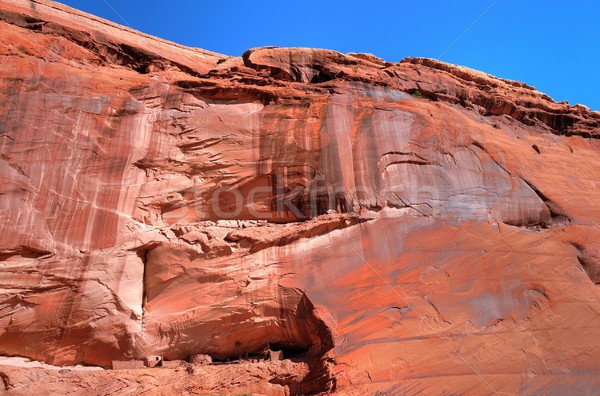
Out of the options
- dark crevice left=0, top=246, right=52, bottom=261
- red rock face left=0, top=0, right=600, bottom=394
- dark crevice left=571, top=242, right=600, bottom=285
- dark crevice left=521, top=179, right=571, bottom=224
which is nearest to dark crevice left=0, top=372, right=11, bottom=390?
red rock face left=0, top=0, right=600, bottom=394

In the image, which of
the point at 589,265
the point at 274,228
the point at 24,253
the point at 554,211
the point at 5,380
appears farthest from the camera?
the point at 554,211

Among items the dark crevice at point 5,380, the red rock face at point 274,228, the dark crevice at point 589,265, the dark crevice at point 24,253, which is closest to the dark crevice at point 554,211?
the red rock face at point 274,228

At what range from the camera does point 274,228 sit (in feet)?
50.9

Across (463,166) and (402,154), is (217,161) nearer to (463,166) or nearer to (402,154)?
(402,154)

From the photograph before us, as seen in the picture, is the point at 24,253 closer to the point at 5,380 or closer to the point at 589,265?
the point at 5,380

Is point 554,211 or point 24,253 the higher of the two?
point 554,211

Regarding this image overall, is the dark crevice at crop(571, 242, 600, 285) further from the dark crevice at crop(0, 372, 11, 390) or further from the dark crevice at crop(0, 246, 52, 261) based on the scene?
the dark crevice at crop(0, 372, 11, 390)

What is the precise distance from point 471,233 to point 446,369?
429cm

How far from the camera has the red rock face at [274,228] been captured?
13438 mm

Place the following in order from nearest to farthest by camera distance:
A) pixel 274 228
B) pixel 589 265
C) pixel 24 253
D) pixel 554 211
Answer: pixel 24 253 < pixel 274 228 < pixel 589 265 < pixel 554 211

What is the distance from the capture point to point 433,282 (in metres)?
14.9

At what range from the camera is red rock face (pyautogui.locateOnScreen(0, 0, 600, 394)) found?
44.1 feet

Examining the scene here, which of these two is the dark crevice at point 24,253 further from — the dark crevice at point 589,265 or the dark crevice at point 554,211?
the dark crevice at point 589,265

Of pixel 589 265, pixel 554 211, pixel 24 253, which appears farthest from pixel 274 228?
pixel 589 265
